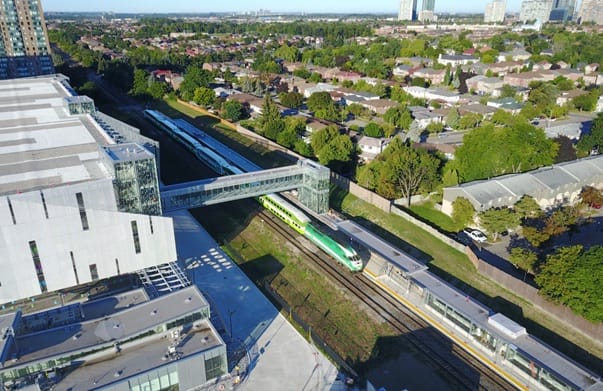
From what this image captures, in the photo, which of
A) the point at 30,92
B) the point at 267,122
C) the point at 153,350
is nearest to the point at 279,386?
the point at 153,350

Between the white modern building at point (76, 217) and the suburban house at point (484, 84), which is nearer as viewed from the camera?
the white modern building at point (76, 217)

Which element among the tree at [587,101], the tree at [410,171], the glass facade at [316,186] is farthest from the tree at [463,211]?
the tree at [587,101]

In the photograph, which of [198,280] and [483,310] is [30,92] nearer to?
[198,280]

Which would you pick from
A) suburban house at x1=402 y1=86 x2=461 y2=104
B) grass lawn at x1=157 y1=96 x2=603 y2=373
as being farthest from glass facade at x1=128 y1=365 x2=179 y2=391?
suburban house at x1=402 y1=86 x2=461 y2=104

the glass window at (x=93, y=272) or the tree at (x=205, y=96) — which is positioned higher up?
the tree at (x=205, y=96)

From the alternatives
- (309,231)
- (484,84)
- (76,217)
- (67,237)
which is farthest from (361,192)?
(484,84)

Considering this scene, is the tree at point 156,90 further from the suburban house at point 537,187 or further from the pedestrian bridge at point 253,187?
→ the suburban house at point 537,187

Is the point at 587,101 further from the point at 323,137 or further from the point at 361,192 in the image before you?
the point at 361,192
